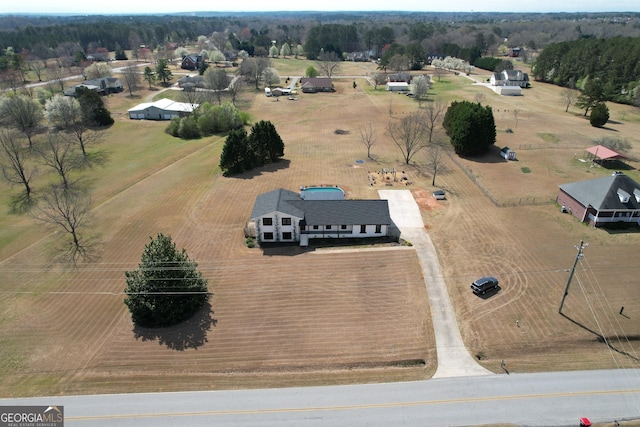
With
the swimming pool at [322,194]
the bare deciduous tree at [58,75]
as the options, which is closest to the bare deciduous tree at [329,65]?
the bare deciduous tree at [58,75]

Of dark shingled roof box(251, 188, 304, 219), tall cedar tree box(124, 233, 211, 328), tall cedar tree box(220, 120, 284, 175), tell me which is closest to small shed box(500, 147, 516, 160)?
tall cedar tree box(220, 120, 284, 175)

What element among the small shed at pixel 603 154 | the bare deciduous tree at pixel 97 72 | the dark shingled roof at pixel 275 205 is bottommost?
the small shed at pixel 603 154

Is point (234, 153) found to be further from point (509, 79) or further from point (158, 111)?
point (509, 79)

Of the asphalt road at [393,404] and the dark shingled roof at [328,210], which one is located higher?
the dark shingled roof at [328,210]

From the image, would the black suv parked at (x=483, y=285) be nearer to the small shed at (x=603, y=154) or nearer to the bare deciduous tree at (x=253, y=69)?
the small shed at (x=603, y=154)

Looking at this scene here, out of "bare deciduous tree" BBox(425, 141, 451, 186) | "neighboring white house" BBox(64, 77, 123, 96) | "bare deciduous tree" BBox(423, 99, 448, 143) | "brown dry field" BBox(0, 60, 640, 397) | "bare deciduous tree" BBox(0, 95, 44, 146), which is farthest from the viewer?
"neighboring white house" BBox(64, 77, 123, 96)

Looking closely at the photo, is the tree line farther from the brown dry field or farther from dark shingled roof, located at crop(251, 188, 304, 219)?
dark shingled roof, located at crop(251, 188, 304, 219)

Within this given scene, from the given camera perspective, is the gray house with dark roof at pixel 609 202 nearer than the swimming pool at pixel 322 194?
Yes
